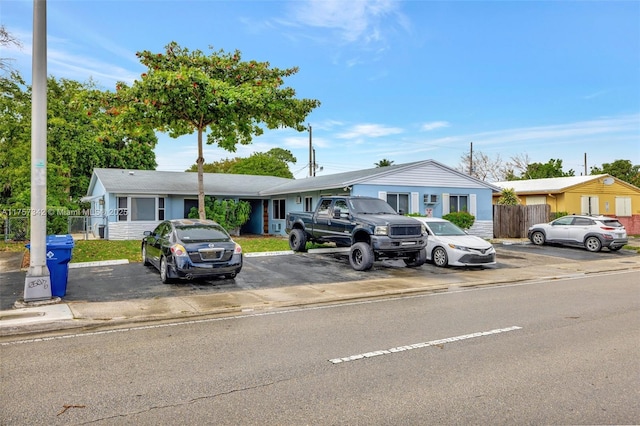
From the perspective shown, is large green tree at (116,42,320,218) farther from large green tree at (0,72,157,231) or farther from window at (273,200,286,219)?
large green tree at (0,72,157,231)

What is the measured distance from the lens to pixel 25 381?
4.71m

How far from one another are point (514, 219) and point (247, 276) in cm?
1887

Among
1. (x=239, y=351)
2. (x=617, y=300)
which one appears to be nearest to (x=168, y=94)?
(x=239, y=351)

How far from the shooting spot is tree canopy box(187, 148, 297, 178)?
5553 centimetres

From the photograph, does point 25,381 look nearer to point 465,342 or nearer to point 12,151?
point 465,342

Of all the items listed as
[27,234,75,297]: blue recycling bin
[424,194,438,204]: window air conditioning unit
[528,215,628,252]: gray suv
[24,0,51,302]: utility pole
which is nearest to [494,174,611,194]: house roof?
[528,215,628,252]: gray suv

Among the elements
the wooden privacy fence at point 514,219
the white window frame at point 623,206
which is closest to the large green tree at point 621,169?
the white window frame at point 623,206

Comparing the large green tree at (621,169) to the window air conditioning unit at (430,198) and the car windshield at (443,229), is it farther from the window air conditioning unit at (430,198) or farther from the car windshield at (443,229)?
the car windshield at (443,229)

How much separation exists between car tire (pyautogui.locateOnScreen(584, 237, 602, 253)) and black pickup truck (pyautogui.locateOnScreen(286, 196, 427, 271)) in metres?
10.4

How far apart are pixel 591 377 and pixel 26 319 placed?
832 centimetres

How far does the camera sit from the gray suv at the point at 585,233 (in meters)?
18.9

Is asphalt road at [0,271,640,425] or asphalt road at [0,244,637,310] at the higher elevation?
asphalt road at [0,244,637,310]

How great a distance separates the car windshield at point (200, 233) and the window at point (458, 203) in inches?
623


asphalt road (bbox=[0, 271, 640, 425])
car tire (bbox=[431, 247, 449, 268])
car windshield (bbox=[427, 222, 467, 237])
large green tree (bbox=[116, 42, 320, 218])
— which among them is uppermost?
large green tree (bbox=[116, 42, 320, 218])
